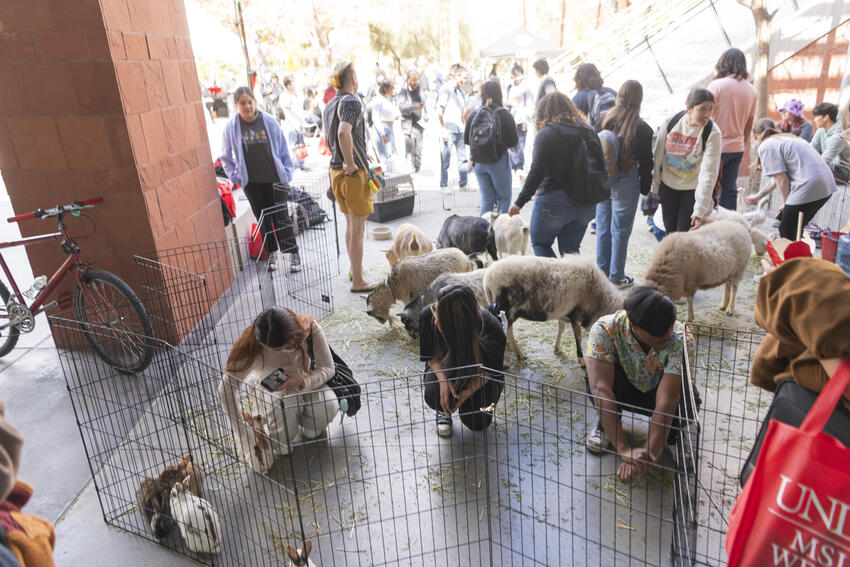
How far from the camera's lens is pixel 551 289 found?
4352 millimetres

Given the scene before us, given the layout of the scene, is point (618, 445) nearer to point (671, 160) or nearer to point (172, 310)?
point (671, 160)

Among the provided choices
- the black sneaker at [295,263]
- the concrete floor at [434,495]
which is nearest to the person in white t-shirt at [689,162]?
the concrete floor at [434,495]

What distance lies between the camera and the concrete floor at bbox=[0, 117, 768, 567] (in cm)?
294

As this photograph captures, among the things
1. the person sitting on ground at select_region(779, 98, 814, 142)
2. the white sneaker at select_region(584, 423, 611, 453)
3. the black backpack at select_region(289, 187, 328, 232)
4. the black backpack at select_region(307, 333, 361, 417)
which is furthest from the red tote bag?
the person sitting on ground at select_region(779, 98, 814, 142)

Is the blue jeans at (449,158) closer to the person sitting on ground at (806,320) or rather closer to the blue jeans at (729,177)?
the blue jeans at (729,177)

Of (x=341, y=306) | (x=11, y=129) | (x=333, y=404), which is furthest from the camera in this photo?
(x=341, y=306)

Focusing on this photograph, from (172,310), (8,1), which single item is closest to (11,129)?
A: (8,1)

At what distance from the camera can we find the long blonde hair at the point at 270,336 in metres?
3.13

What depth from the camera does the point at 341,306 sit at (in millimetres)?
6035

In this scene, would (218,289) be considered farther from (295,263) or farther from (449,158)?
(449,158)

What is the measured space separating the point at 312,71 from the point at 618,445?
1391 inches

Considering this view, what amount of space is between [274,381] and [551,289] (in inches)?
85.3

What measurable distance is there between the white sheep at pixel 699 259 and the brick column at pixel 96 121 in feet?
13.9

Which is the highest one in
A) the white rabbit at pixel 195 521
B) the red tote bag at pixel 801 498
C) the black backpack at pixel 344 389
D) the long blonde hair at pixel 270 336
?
the red tote bag at pixel 801 498
